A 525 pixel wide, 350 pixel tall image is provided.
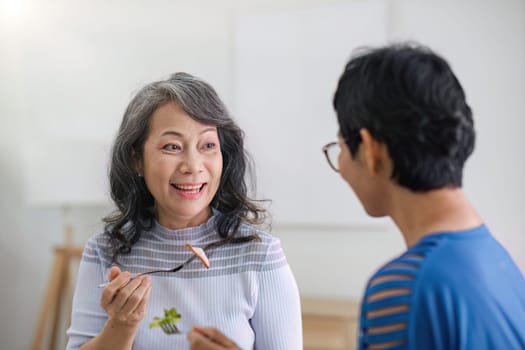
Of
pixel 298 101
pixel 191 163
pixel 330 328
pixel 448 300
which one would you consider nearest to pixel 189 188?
pixel 191 163

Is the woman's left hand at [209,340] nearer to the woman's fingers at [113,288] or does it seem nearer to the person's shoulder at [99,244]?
the woman's fingers at [113,288]

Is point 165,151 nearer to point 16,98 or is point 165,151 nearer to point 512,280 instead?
point 512,280

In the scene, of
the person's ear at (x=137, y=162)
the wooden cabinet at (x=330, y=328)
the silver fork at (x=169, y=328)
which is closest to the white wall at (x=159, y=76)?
the wooden cabinet at (x=330, y=328)

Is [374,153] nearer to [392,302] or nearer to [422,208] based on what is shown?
[422,208]

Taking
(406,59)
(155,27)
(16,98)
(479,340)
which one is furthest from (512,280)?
(16,98)

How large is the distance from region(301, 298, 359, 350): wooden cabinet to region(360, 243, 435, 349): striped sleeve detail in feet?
6.36

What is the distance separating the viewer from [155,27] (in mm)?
3332

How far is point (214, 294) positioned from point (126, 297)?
233mm

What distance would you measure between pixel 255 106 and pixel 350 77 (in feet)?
7.15

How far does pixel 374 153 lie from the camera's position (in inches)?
35.3

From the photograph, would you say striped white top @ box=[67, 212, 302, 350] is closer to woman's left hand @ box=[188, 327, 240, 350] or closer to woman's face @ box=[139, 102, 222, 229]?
woman's face @ box=[139, 102, 222, 229]

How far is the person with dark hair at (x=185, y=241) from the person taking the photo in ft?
4.50

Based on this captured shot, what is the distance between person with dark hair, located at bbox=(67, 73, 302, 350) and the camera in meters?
1.37

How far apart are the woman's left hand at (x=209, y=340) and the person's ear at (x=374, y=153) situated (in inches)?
14.9
